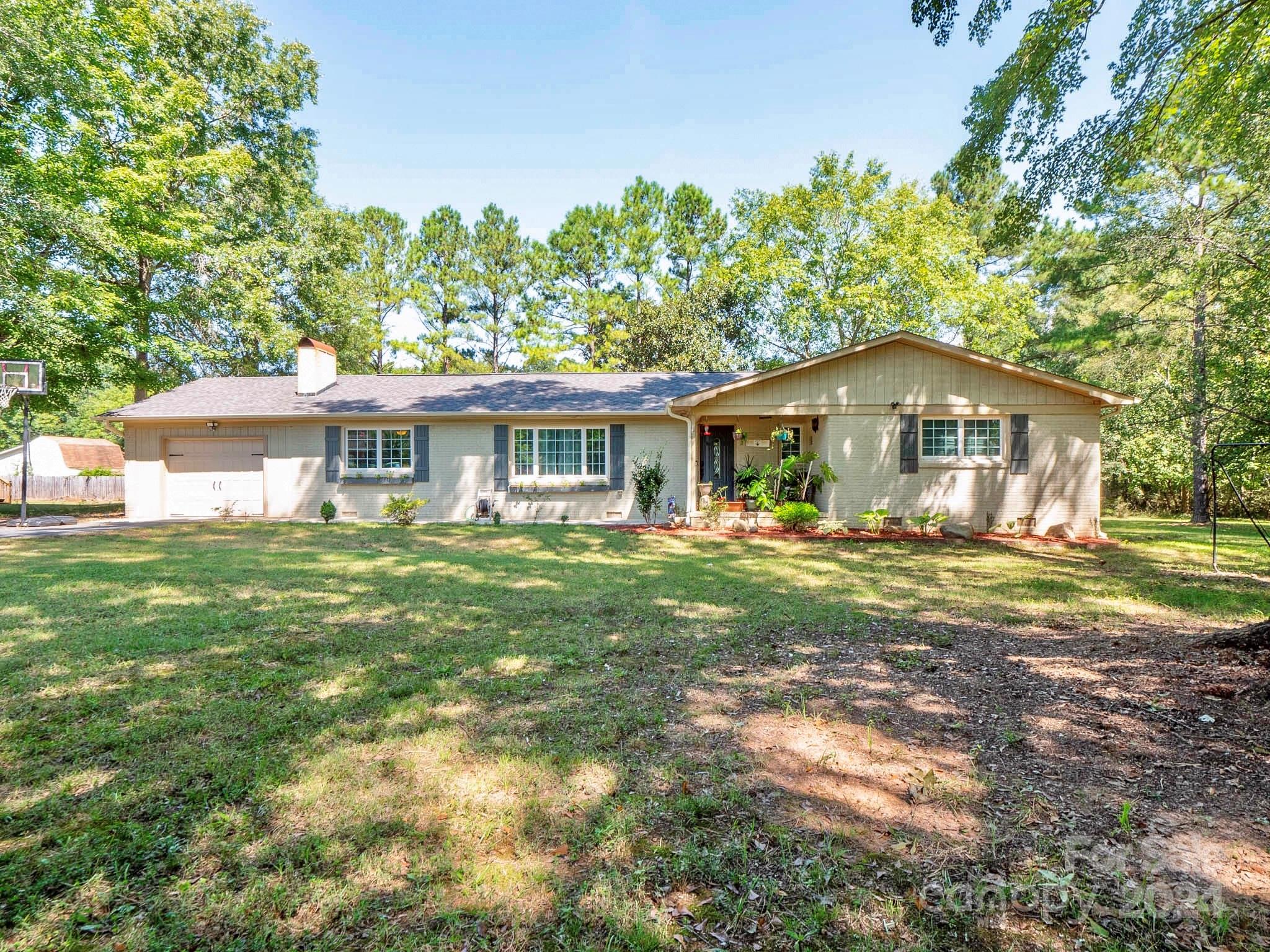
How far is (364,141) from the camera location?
1609 centimetres

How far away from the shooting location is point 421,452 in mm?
14297

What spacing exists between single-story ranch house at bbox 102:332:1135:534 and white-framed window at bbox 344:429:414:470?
0.03 meters

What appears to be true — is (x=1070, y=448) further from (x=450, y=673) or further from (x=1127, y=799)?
(x=450, y=673)

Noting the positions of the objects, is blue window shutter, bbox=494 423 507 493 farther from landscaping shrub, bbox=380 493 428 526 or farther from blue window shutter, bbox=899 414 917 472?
blue window shutter, bbox=899 414 917 472

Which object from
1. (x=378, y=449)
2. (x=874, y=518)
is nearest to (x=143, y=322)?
(x=378, y=449)

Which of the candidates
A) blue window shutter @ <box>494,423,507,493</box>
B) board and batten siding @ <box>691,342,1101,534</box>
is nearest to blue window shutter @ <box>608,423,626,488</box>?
board and batten siding @ <box>691,342,1101,534</box>

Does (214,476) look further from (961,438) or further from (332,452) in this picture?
(961,438)

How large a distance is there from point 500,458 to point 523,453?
546 mm

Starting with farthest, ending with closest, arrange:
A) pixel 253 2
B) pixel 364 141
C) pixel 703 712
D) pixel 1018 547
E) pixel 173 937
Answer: pixel 253 2 < pixel 364 141 < pixel 1018 547 < pixel 703 712 < pixel 173 937

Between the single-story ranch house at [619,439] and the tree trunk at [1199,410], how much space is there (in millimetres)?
3255

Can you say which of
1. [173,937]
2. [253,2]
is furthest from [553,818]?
[253,2]

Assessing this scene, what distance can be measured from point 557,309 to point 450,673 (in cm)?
2828

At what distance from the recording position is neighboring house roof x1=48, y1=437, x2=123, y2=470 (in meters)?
32.1

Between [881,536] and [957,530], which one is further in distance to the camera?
[957,530]
